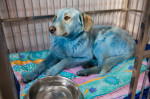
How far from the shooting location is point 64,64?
4.56 feet

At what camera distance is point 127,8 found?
80.1 inches

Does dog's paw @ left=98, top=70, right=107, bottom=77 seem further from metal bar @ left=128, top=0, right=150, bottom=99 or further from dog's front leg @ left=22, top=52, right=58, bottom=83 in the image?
metal bar @ left=128, top=0, right=150, bottom=99

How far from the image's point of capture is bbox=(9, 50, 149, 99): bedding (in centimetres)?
109

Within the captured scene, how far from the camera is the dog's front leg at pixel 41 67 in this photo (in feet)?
3.99

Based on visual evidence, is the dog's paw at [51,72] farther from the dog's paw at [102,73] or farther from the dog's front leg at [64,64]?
the dog's paw at [102,73]

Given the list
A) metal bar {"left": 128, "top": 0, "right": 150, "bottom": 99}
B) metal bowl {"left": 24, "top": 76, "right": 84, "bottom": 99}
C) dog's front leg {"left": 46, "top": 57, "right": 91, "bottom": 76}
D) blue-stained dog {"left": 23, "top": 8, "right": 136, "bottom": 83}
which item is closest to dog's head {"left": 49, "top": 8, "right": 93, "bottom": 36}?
blue-stained dog {"left": 23, "top": 8, "right": 136, "bottom": 83}

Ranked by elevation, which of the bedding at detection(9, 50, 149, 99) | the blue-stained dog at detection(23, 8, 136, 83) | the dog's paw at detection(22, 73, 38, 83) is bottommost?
the bedding at detection(9, 50, 149, 99)

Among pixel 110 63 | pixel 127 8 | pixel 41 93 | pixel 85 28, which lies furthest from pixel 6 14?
pixel 127 8

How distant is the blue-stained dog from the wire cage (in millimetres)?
436

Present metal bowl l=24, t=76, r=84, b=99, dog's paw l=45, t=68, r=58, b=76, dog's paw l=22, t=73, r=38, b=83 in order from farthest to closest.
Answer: dog's paw l=45, t=68, r=58, b=76 → dog's paw l=22, t=73, r=38, b=83 → metal bowl l=24, t=76, r=84, b=99

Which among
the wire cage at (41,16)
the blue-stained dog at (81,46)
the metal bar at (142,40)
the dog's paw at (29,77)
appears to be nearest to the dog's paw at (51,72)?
the blue-stained dog at (81,46)

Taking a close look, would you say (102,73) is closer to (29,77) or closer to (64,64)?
(64,64)

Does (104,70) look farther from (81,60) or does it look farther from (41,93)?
(41,93)

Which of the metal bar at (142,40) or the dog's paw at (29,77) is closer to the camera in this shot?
the metal bar at (142,40)
